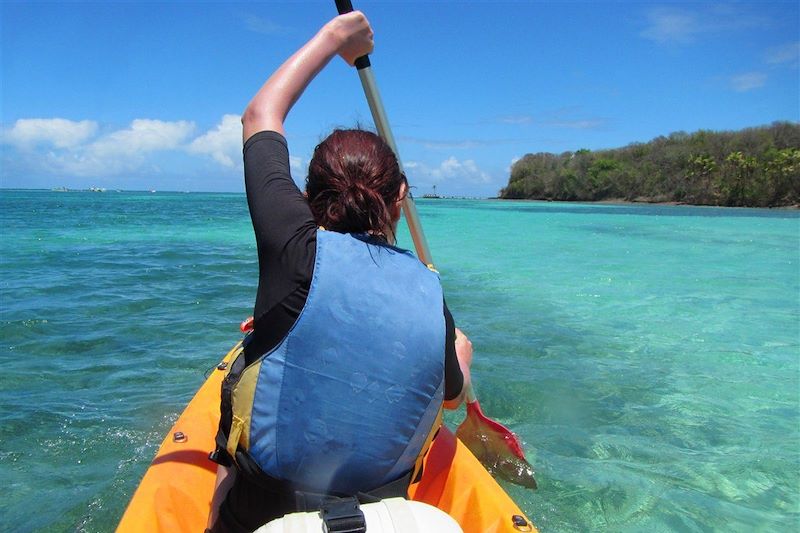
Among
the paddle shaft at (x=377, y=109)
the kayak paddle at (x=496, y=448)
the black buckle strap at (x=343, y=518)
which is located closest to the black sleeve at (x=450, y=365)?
the black buckle strap at (x=343, y=518)

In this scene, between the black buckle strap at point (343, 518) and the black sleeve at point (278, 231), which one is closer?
the black buckle strap at point (343, 518)

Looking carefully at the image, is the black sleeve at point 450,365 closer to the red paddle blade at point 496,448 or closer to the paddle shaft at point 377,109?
the paddle shaft at point 377,109

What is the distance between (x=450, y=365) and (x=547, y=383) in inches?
150

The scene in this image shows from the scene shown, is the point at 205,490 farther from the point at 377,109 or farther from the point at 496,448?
the point at 496,448

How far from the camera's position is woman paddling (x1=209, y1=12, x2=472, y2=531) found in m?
1.25

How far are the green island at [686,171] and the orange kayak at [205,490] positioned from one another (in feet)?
195

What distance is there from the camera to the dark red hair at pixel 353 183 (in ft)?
4.48

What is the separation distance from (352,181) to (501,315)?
20.9 feet

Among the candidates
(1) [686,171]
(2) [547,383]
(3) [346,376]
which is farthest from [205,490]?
(1) [686,171]

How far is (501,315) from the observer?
296 inches

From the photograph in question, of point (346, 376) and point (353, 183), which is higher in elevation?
point (353, 183)

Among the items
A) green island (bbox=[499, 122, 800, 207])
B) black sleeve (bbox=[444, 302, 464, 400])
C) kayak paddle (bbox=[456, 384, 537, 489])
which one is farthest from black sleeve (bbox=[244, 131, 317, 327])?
green island (bbox=[499, 122, 800, 207])

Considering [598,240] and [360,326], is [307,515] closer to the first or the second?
[360,326]

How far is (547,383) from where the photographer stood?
16.3 ft
